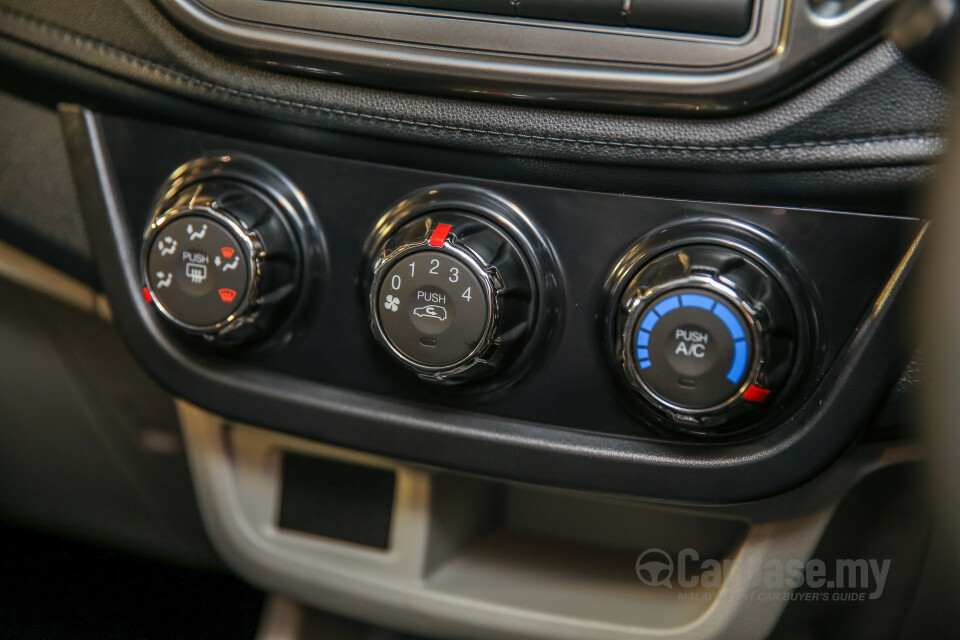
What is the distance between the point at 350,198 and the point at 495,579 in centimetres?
34

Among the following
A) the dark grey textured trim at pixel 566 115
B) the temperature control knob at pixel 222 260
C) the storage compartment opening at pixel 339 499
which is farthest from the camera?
the storage compartment opening at pixel 339 499

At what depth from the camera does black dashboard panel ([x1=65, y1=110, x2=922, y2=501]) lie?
53cm

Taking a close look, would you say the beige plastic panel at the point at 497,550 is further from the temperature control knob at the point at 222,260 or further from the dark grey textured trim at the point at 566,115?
the dark grey textured trim at the point at 566,115

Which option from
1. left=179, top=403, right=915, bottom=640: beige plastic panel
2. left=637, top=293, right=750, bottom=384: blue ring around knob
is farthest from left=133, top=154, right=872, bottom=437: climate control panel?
left=179, top=403, right=915, bottom=640: beige plastic panel

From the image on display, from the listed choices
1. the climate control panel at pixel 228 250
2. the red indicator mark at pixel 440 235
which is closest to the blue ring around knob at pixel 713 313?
the red indicator mark at pixel 440 235

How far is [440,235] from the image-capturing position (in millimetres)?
544

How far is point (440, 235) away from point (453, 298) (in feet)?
0.14

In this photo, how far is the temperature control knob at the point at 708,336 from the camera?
1.63ft

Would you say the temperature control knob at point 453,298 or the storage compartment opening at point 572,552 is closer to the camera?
the temperature control knob at point 453,298

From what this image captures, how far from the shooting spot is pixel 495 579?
70cm

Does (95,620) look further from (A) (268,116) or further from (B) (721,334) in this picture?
(B) (721,334)

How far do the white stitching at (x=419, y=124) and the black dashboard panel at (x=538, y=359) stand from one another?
0.12 ft

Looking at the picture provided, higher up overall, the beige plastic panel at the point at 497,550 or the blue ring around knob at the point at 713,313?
the blue ring around knob at the point at 713,313

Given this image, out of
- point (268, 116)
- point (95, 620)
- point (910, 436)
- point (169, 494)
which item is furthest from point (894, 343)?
point (95, 620)
